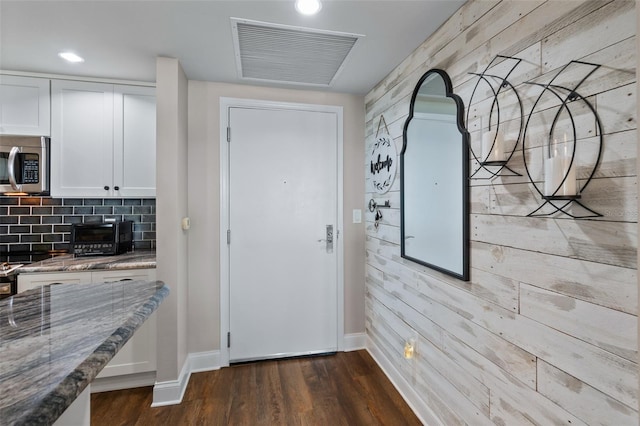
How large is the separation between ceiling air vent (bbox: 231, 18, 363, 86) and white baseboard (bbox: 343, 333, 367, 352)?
2.24 meters

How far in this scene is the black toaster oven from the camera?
7.53ft

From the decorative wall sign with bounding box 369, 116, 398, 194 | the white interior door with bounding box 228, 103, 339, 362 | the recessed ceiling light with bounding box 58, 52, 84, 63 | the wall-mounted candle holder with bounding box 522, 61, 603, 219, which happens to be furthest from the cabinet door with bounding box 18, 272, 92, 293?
the wall-mounted candle holder with bounding box 522, 61, 603, 219

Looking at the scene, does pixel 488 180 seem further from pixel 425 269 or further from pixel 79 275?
pixel 79 275

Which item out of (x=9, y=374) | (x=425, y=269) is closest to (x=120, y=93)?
(x=9, y=374)

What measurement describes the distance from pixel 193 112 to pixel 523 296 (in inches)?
98.6

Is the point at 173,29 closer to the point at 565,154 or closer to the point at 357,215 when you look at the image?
the point at 357,215

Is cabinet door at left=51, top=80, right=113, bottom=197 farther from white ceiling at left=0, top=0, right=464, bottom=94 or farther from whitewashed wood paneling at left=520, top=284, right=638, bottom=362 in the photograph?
whitewashed wood paneling at left=520, top=284, right=638, bottom=362

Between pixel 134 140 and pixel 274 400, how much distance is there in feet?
7.30

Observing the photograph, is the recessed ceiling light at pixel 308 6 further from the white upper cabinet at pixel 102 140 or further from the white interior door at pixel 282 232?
the white upper cabinet at pixel 102 140

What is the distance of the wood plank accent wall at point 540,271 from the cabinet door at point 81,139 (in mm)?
2414

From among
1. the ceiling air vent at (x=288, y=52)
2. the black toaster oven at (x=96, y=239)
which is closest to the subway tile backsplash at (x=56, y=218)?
the black toaster oven at (x=96, y=239)

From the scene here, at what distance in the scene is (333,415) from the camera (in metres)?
1.95

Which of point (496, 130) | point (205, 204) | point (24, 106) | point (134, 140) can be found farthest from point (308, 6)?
point (24, 106)

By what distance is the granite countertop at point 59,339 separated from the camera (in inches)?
20.1
